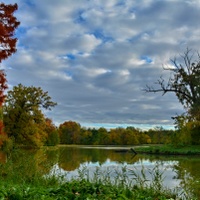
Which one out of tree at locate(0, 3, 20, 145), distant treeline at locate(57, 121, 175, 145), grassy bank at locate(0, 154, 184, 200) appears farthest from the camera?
distant treeline at locate(57, 121, 175, 145)

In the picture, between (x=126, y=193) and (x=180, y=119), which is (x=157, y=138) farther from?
(x=126, y=193)

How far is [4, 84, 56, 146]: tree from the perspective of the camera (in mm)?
43469

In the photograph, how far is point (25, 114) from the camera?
144ft

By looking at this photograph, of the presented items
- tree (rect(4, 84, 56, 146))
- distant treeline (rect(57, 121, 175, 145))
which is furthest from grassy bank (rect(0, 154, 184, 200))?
distant treeline (rect(57, 121, 175, 145))

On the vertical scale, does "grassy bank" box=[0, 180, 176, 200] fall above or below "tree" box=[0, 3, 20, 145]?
below

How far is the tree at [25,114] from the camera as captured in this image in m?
43.5

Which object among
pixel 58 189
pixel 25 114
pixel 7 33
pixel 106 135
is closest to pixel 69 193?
pixel 58 189

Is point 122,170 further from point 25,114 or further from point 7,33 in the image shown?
point 25,114

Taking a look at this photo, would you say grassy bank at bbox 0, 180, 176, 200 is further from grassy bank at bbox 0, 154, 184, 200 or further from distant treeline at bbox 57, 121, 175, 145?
distant treeline at bbox 57, 121, 175, 145

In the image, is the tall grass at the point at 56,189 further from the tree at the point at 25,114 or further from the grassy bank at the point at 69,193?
the tree at the point at 25,114

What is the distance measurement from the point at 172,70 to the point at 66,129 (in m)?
46.2

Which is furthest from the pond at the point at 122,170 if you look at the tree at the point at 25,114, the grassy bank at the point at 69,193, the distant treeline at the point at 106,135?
the distant treeline at the point at 106,135

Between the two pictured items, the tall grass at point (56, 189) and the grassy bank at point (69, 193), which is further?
the tall grass at point (56, 189)

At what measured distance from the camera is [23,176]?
820 centimetres
